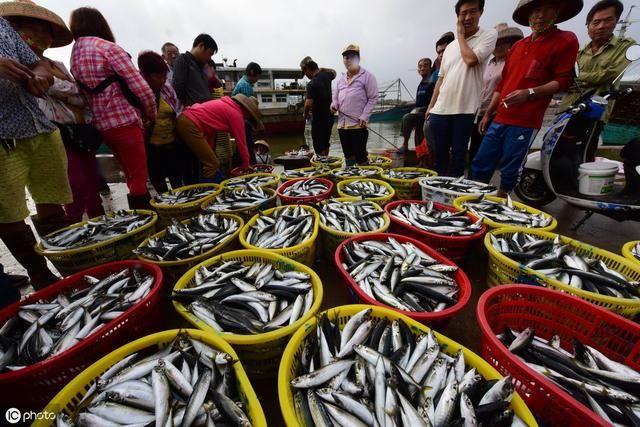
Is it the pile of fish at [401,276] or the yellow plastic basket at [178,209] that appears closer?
the pile of fish at [401,276]

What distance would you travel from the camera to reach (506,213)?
3.19 metres

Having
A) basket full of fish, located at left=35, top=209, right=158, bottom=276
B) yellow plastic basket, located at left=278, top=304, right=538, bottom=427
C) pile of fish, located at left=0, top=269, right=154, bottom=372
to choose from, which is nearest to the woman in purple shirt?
basket full of fish, located at left=35, top=209, right=158, bottom=276

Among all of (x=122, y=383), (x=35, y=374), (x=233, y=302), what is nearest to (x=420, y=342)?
(x=233, y=302)

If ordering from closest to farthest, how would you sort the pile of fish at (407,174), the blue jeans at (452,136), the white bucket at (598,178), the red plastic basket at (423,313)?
the red plastic basket at (423,313) < the white bucket at (598,178) < the blue jeans at (452,136) < the pile of fish at (407,174)

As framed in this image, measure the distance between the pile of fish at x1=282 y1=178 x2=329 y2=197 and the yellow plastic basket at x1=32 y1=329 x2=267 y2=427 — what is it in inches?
109

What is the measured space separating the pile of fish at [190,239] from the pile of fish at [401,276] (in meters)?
1.40

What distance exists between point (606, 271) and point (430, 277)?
1421 millimetres

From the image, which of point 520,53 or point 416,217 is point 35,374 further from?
point 520,53

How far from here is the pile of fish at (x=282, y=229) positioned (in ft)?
8.90

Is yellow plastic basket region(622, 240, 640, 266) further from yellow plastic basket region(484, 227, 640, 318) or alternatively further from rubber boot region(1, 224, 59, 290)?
rubber boot region(1, 224, 59, 290)

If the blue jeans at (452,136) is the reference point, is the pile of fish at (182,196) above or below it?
below

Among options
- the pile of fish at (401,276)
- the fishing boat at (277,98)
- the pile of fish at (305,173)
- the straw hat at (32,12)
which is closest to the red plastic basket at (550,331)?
the pile of fish at (401,276)

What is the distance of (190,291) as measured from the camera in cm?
194

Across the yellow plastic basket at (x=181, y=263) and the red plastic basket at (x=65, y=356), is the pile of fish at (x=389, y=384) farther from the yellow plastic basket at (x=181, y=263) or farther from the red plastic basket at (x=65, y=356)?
the yellow plastic basket at (x=181, y=263)
